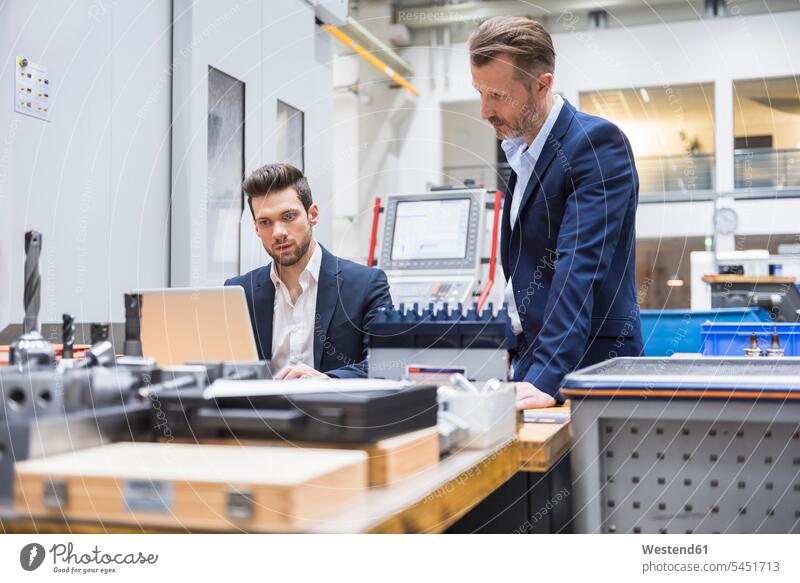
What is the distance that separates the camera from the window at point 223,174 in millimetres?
3582

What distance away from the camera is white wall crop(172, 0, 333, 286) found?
3410 mm

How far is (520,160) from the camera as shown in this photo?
6.10 feet

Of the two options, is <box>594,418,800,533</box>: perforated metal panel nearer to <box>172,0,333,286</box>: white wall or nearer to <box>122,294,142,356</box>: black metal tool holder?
<box>122,294,142,356</box>: black metal tool holder

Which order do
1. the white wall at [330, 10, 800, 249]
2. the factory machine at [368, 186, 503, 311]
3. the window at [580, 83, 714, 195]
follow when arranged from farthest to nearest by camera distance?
the window at [580, 83, 714, 195]
the white wall at [330, 10, 800, 249]
the factory machine at [368, 186, 503, 311]

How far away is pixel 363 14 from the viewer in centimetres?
974

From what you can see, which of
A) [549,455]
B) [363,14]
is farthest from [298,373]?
[363,14]

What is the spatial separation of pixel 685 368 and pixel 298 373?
31.3 inches

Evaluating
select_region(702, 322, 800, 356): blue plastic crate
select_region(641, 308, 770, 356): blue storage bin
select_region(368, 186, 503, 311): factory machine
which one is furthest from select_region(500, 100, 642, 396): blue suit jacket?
select_region(641, 308, 770, 356): blue storage bin

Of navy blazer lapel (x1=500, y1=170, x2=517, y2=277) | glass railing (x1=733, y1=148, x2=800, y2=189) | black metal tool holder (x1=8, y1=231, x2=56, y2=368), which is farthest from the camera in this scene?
glass railing (x1=733, y1=148, x2=800, y2=189)

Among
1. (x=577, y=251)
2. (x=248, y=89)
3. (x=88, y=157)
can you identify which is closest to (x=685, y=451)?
(x=577, y=251)
